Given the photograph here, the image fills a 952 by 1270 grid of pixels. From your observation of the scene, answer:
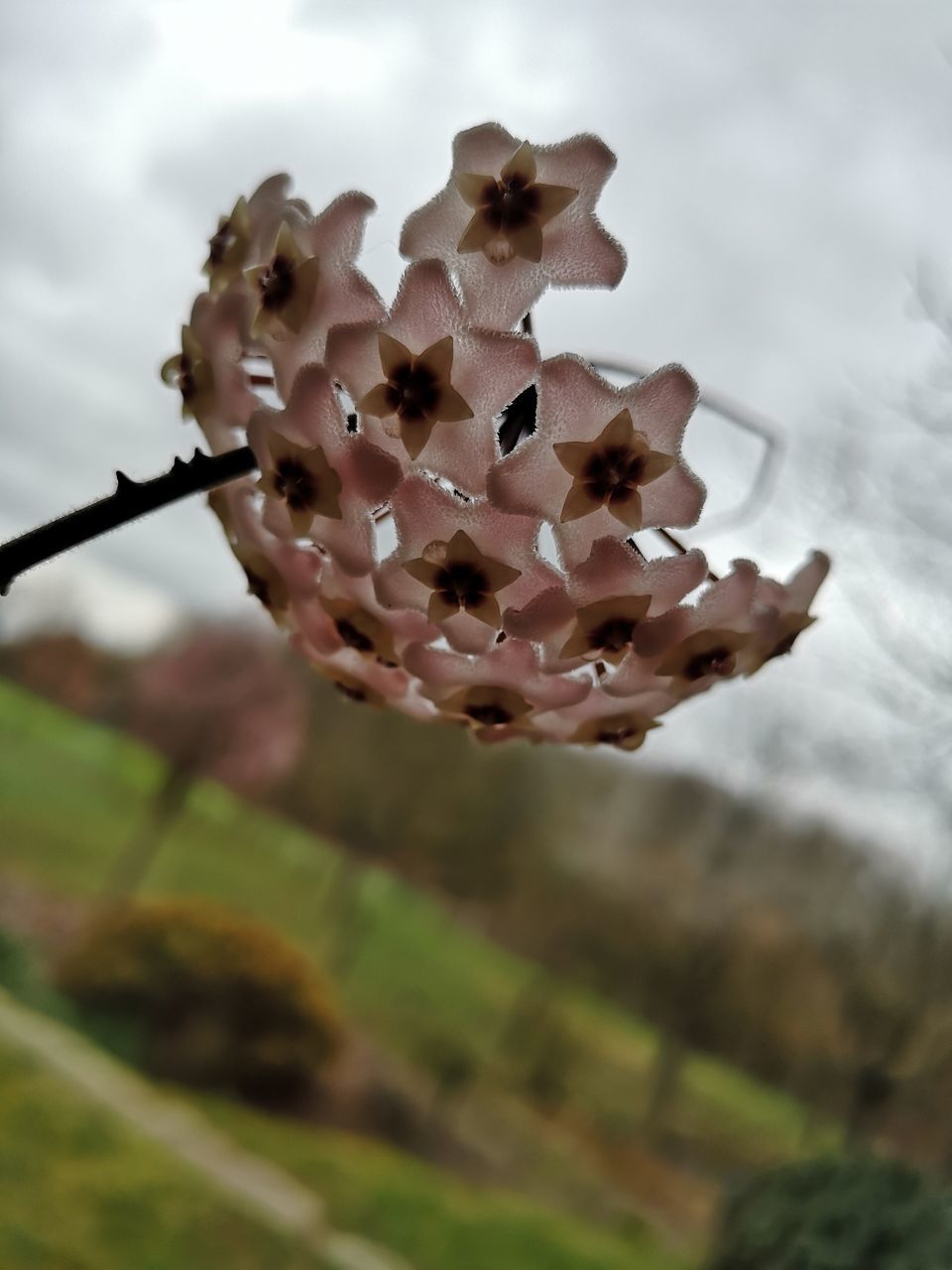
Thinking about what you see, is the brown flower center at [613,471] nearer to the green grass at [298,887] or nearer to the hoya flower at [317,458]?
the hoya flower at [317,458]

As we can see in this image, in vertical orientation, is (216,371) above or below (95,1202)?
above

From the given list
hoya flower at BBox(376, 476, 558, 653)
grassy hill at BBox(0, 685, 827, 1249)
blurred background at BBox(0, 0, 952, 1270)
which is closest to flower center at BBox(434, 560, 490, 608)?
hoya flower at BBox(376, 476, 558, 653)

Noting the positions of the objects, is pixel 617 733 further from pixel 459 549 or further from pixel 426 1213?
pixel 426 1213

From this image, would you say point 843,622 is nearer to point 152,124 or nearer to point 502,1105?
point 502,1105

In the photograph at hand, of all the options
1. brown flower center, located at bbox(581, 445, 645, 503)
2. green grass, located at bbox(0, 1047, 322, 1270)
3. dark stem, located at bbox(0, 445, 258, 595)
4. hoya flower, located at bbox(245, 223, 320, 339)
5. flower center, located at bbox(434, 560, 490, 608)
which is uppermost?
hoya flower, located at bbox(245, 223, 320, 339)

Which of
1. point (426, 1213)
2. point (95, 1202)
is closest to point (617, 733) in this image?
point (95, 1202)

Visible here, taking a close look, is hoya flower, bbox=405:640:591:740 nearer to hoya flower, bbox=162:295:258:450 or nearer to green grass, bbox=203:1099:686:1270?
hoya flower, bbox=162:295:258:450

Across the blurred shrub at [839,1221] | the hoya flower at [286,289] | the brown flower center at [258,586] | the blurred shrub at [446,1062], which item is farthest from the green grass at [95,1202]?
the hoya flower at [286,289]
